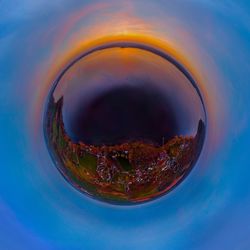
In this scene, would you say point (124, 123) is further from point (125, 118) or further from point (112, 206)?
point (112, 206)

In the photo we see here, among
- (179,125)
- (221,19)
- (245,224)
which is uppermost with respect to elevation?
(221,19)

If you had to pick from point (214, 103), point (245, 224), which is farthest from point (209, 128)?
point (245, 224)

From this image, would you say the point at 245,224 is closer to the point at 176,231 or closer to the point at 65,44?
the point at 176,231

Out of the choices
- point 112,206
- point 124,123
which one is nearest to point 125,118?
point 124,123
